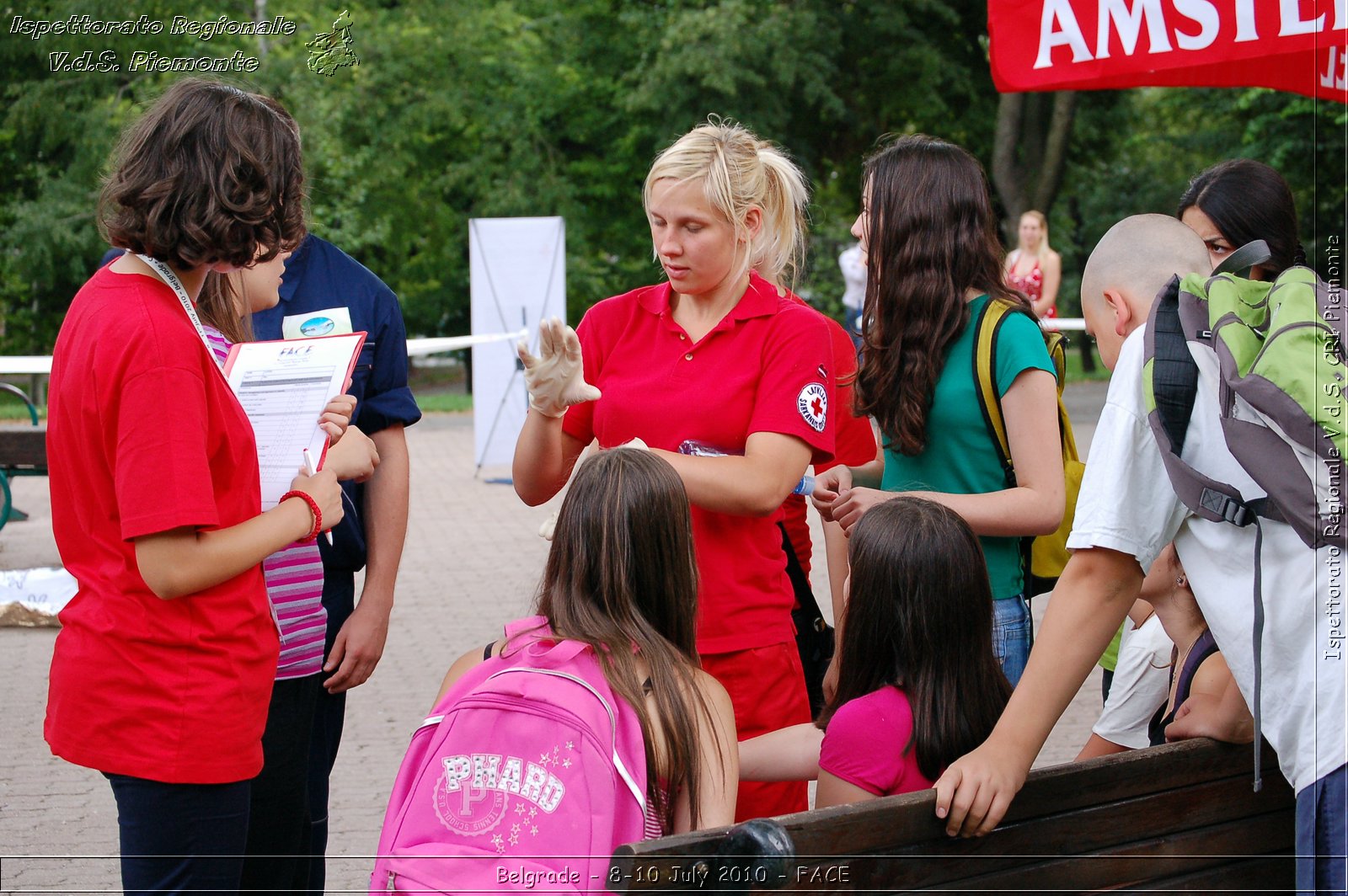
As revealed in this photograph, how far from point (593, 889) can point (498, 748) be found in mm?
251

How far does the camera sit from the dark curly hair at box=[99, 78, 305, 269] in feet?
6.71

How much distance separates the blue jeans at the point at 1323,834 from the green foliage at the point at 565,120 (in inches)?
750

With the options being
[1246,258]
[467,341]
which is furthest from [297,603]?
[467,341]

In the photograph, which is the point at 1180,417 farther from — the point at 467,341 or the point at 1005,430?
the point at 467,341

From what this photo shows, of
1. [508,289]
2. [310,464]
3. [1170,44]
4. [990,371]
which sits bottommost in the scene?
[310,464]

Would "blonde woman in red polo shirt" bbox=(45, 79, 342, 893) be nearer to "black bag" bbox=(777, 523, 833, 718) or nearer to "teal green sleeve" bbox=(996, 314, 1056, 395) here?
"black bag" bbox=(777, 523, 833, 718)

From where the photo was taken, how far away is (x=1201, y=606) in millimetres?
2021

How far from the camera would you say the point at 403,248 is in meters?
26.7

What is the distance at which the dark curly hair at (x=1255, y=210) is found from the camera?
137 inches

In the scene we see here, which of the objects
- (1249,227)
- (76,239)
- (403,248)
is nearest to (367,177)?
(403,248)

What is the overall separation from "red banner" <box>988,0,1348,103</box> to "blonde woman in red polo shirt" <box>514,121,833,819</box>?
1.13 metres

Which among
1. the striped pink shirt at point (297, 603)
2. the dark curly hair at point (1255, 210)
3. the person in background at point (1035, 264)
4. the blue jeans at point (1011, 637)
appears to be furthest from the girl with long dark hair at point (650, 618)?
the person in background at point (1035, 264)

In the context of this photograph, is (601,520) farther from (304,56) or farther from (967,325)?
(304,56)

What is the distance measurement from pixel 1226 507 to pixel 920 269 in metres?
1.20
